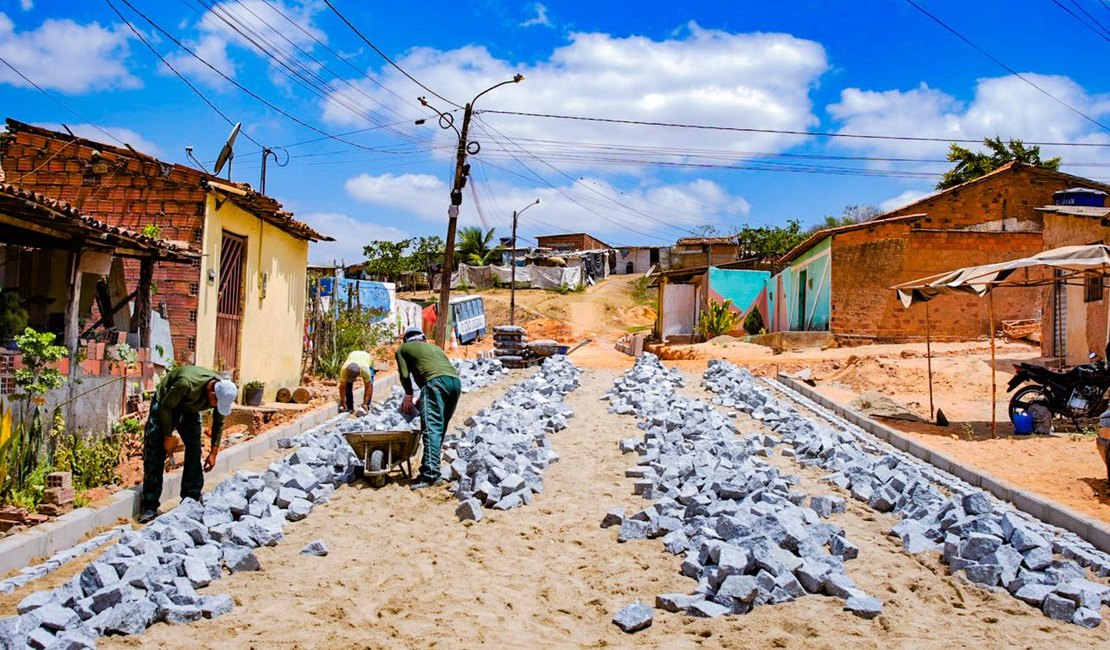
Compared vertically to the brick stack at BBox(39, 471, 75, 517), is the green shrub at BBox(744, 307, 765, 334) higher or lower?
higher

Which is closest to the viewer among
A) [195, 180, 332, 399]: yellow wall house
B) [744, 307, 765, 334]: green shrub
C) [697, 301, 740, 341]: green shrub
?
[195, 180, 332, 399]: yellow wall house

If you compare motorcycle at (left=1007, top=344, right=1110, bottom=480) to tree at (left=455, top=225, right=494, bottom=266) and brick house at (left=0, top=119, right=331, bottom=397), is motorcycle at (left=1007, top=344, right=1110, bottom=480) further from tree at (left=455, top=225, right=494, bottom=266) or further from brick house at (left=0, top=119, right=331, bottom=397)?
tree at (left=455, top=225, right=494, bottom=266)

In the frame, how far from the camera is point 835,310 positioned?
21.8 metres

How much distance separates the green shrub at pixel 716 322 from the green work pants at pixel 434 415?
20647mm

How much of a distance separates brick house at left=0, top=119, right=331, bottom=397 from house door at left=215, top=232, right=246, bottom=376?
0.01 meters

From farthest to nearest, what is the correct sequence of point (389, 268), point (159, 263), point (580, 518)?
point (389, 268), point (159, 263), point (580, 518)

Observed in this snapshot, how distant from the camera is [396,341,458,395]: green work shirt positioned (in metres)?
7.76

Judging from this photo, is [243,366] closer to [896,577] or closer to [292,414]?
[292,414]

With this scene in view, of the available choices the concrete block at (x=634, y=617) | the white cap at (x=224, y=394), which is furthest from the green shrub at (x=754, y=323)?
the concrete block at (x=634, y=617)

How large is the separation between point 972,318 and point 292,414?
16.3 m

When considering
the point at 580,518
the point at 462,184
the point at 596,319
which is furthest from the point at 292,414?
the point at 596,319

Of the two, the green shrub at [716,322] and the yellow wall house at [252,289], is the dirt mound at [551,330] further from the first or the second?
the yellow wall house at [252,289]

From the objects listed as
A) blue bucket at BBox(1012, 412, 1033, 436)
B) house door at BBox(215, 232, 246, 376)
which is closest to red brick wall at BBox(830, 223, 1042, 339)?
blue bucket at BBox(1012, 412, 1033, 436)

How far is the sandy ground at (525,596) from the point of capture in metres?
4.12
